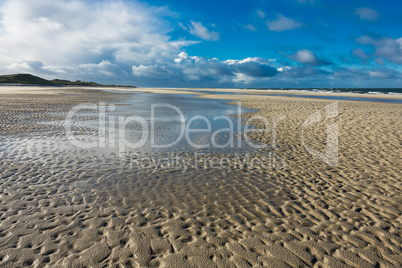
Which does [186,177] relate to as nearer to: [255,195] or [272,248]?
[255,195]

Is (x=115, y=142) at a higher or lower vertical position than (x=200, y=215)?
higher

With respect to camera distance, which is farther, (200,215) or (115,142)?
Answer: (115,142)

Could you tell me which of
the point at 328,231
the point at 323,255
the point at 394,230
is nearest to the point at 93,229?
the point at 323,255

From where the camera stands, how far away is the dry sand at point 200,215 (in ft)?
15.3

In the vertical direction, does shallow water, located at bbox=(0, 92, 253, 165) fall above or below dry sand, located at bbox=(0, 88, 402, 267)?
above

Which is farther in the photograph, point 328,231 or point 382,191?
point 382,191

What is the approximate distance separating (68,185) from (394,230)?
33.2ft

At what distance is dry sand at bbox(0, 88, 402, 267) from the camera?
15.3 feet

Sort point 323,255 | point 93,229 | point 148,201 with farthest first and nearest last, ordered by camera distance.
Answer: point 148,201 < point 93,229 < point 323,255

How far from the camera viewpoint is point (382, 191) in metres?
7.68

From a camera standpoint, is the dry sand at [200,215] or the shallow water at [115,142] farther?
the shallow water at [115,142]

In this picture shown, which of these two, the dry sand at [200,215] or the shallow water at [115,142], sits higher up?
the shallow water at [115,142]

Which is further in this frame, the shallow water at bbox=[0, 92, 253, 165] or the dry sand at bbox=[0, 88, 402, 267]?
the shallow water at bbox=[0, 92, 253, 165]

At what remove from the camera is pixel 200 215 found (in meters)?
6.15
